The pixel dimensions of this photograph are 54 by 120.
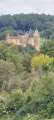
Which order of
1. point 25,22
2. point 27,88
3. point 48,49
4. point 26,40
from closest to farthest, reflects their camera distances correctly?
point 27,88, point 48,49, point 26,40, point 25,22

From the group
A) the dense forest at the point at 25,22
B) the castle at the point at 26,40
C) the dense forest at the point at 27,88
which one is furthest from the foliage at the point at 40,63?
the dense forest at the point at 25,22

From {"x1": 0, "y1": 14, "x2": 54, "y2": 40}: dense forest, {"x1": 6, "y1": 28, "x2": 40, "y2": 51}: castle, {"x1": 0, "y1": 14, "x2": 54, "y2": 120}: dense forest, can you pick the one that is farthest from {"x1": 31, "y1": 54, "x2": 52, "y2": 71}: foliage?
{"x1": 0, "y1": 14, "x2": 54, "y2": 40}: dense forest

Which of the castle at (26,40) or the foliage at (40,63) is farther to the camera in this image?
the castle at (26,40)

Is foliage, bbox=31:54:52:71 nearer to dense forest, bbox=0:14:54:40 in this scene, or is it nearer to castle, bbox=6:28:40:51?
castle, bbox=6:28:40:51

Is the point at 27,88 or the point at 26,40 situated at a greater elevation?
the point at 26,40

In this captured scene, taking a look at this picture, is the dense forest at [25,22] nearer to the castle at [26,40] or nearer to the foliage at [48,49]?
the castle at [26,40]

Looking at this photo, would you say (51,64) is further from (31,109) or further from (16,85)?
(31,109)

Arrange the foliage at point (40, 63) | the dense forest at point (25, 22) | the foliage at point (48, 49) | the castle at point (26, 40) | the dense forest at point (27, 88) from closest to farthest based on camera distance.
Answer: the dense forest at point (27, 88) < the foliage at point (40, 63) < the foliage at point (48, 49) < the castle at point (26, 40) < the dense forest at point (25, 22)

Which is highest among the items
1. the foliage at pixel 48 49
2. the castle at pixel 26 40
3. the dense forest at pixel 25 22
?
the dense forest at pixel 25 22

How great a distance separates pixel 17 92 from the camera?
70.0ft

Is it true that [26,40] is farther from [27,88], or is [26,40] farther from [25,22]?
[25,22]

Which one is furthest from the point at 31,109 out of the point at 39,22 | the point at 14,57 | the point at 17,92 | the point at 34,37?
the point at 39,22

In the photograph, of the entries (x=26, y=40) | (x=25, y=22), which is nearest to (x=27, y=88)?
(x=26, y=40)

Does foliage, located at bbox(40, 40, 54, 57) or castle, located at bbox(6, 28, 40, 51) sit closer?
foliage, located at bbox(40, 40, 54, 57)
